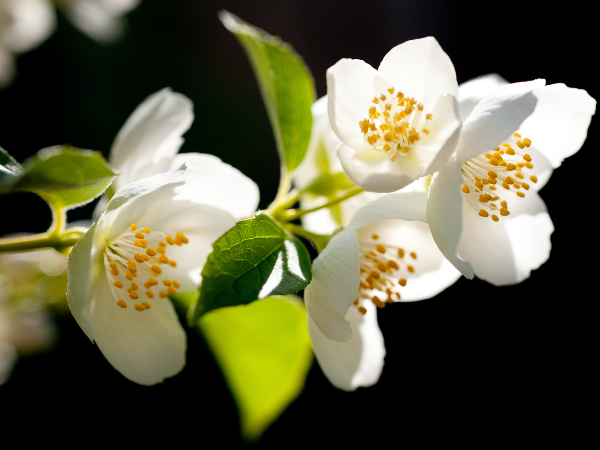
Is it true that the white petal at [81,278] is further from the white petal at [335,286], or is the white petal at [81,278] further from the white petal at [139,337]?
the white petal at [335,286]

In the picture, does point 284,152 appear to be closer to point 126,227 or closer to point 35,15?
point 126,227

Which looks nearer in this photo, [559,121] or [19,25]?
[559,121]

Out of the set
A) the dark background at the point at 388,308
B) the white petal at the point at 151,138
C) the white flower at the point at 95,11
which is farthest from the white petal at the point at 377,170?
the white flower at the point at 95,11

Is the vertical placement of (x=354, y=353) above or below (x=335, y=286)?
below

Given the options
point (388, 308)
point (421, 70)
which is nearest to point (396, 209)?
point (421, 70)

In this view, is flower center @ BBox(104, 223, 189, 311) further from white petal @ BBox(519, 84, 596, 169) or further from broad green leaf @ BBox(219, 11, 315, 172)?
white petal @ BBox(519, 84, 596, 169)

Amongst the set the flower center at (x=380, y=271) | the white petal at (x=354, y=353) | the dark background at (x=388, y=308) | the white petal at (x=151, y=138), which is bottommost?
the dark background at (x=388, y=308)

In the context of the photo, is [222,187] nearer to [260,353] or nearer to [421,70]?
[421,70]
